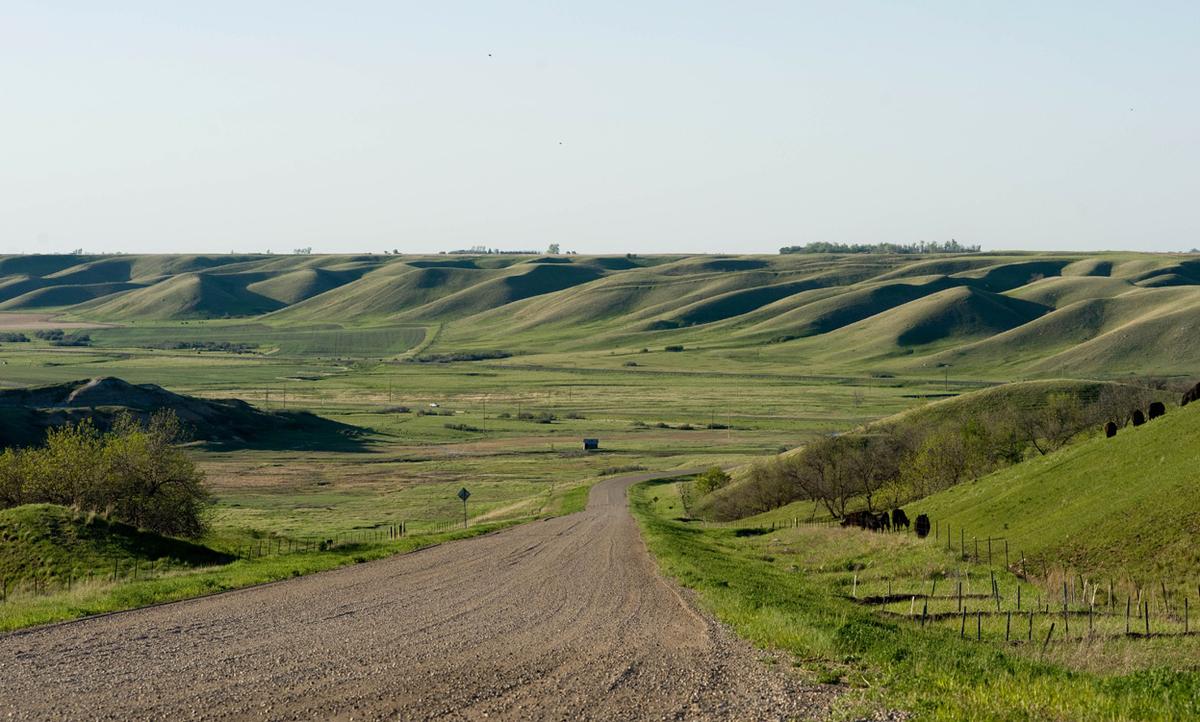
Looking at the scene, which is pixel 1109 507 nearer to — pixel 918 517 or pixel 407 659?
pixel 918 517

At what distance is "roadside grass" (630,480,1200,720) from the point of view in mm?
14891

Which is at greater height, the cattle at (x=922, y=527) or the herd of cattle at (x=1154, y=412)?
the herd of cattle at (x=1154, y=412)

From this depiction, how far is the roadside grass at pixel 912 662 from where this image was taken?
48.9 feet

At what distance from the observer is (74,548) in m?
38.6

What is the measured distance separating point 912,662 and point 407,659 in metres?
8.09

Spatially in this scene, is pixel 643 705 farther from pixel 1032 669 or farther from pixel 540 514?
pixel 540 514

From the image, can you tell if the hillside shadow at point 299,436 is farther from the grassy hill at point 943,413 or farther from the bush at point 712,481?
the grassy hill at point 943,413

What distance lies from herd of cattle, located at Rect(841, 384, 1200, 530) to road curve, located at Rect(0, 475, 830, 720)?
17.3m

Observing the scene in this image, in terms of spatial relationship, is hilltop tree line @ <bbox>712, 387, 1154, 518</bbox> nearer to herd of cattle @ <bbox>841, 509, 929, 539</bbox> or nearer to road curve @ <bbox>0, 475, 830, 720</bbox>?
herd of cattle @ <bbox>841, 509, 929, 539</bbox>

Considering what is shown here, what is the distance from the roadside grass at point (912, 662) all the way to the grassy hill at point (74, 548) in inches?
673

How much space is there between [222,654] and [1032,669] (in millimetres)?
13234

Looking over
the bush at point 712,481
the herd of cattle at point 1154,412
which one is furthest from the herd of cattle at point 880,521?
the bush at point 712,481

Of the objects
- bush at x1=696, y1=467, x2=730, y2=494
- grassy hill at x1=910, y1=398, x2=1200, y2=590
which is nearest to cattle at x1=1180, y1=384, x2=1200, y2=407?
grassy hill at x1=910, y1=398, x2=1200, y2=590

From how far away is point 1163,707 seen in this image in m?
14.8
